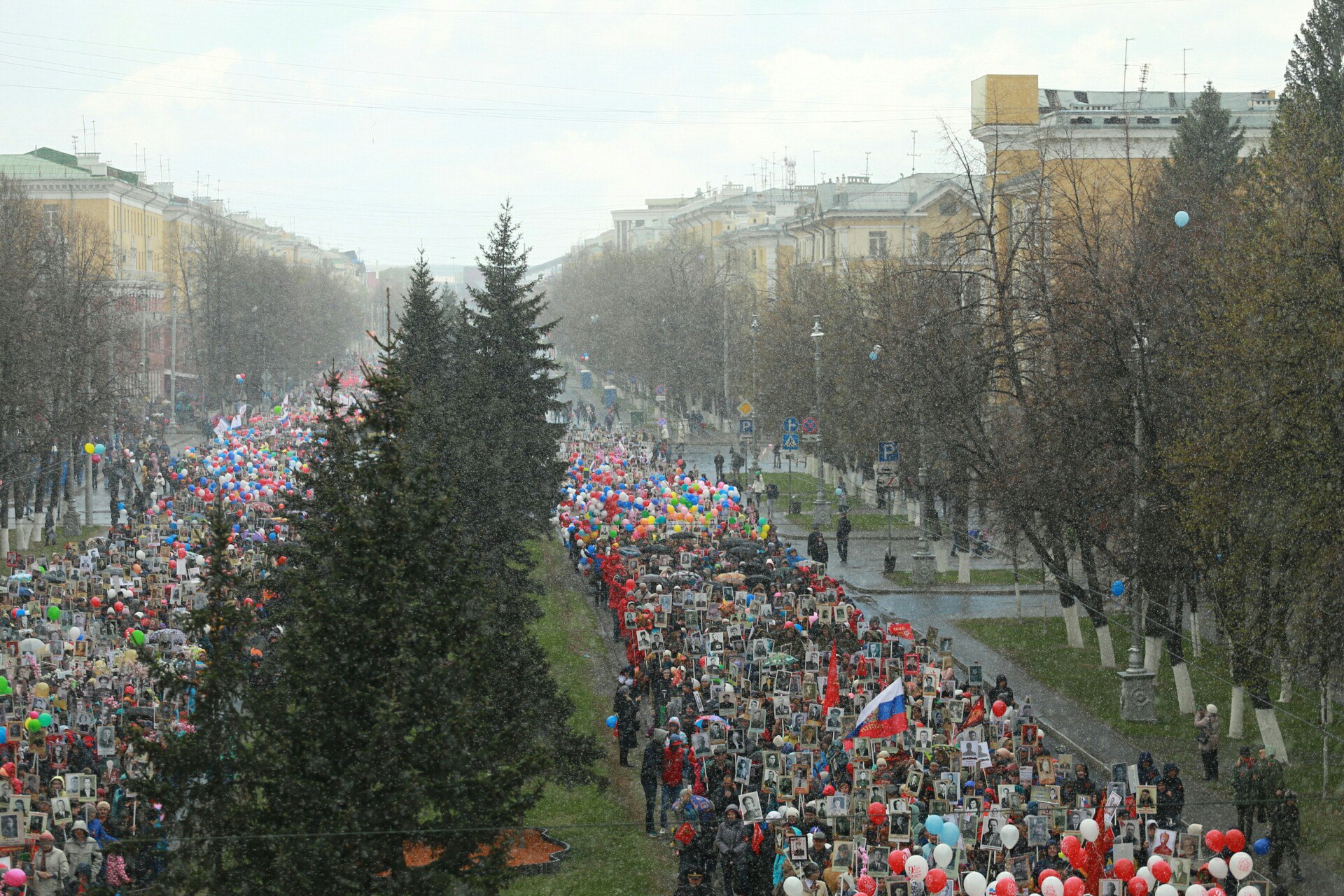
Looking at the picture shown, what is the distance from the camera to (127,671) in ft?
75.0

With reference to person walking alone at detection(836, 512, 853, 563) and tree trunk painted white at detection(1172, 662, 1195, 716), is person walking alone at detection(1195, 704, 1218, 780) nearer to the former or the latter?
tree trunk painted white at detection(1172, 662, 1195, 716)

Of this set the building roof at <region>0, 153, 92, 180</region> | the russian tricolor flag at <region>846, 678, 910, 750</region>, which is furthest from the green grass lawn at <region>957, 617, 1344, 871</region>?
the building roof at <region>0, 153, 92, 180</region>

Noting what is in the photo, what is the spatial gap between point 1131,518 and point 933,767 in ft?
29.8

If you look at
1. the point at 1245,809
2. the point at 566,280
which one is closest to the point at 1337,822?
the point at 1245,809

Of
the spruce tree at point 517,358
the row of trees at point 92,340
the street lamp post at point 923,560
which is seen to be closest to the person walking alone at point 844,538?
the street lamp post at point 923,560

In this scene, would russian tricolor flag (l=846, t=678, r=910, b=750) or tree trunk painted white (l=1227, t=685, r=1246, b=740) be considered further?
tree trunk painted white (l=1227, t=685, r=1246, b=740)

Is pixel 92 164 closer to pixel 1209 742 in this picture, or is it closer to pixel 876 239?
pixel 876 239

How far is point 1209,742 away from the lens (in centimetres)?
1991

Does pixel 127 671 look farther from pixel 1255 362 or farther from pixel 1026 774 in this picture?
pixel 1255 362

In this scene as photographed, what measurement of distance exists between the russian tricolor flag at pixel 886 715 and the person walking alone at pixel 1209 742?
445 centimetres

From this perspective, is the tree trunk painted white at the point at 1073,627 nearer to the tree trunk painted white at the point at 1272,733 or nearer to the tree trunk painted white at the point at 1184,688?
the tree trunk painted white at the point at 1184,688

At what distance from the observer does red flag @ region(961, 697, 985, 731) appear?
19.0 m

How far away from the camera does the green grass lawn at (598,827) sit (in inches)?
680

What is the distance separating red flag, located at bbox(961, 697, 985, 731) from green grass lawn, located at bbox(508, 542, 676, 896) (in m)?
4.01
